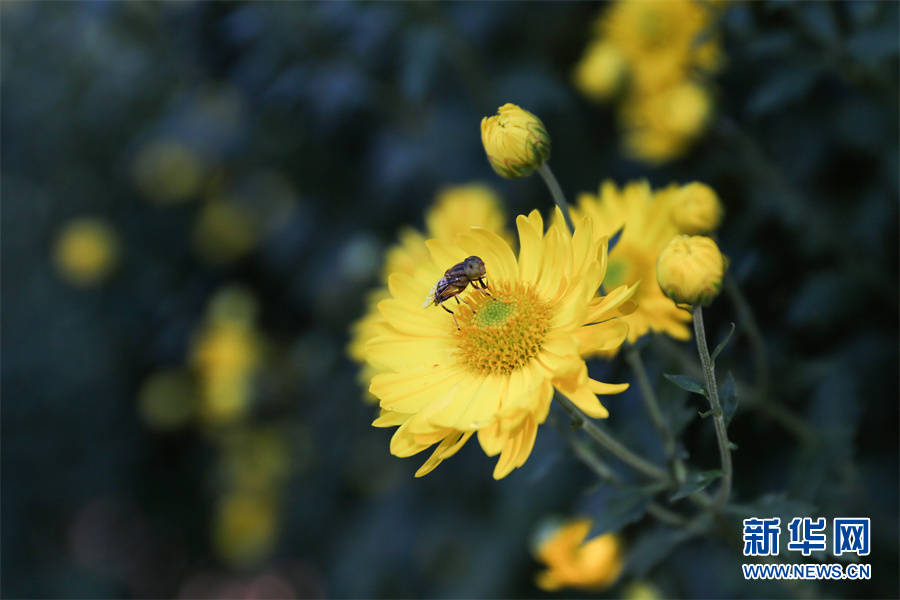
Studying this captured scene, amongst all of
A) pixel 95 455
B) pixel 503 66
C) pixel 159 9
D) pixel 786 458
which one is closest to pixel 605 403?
pixel 786 458

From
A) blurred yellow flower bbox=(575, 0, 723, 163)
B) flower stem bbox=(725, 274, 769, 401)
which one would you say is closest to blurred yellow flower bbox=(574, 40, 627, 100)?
blurred yellow flower bbox=(575, 0, 723, 163)

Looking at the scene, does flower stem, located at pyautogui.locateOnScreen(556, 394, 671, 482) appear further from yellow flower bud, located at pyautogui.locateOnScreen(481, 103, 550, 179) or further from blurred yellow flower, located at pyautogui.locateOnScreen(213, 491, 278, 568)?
blurred yellow flower, located at pyautogui.locateOnScreen(213, 491, 278, 568)

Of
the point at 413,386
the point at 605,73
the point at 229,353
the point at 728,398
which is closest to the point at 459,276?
the point at 413,386

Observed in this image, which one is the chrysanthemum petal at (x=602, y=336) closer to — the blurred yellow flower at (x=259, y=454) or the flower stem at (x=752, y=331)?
the flower stem at (x=752, y=331)

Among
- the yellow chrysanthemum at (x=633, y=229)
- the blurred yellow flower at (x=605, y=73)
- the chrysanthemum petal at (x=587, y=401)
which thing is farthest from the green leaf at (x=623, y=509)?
the blurred yellow flower at (x=605, y=73)

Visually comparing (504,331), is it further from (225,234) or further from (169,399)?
(169,399)

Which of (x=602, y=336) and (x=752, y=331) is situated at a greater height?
(x=752, y=331)

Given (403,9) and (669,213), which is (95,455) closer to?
(403,9)
